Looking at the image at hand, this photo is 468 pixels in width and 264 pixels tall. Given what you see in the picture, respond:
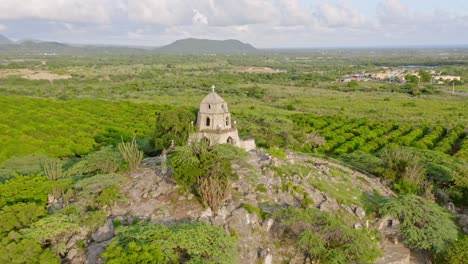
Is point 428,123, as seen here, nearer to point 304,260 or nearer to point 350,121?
point 350,121

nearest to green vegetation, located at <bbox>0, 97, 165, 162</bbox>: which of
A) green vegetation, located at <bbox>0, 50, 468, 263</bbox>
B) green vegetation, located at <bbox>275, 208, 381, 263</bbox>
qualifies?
green vegetation, located at <bbox>0, 50, 468, 263</bbox>

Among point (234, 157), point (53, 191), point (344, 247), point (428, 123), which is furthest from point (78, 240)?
point (428, 123)

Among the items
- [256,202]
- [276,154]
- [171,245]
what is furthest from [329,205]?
[171,245]

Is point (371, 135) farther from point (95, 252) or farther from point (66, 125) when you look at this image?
point (95, 252)

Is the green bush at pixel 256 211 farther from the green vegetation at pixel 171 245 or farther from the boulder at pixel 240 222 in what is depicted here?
A: the green vegetation at pixel 171 245

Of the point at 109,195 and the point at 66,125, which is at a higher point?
the point at 109,195

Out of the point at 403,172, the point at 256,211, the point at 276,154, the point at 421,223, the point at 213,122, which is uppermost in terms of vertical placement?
the point at 213,122
